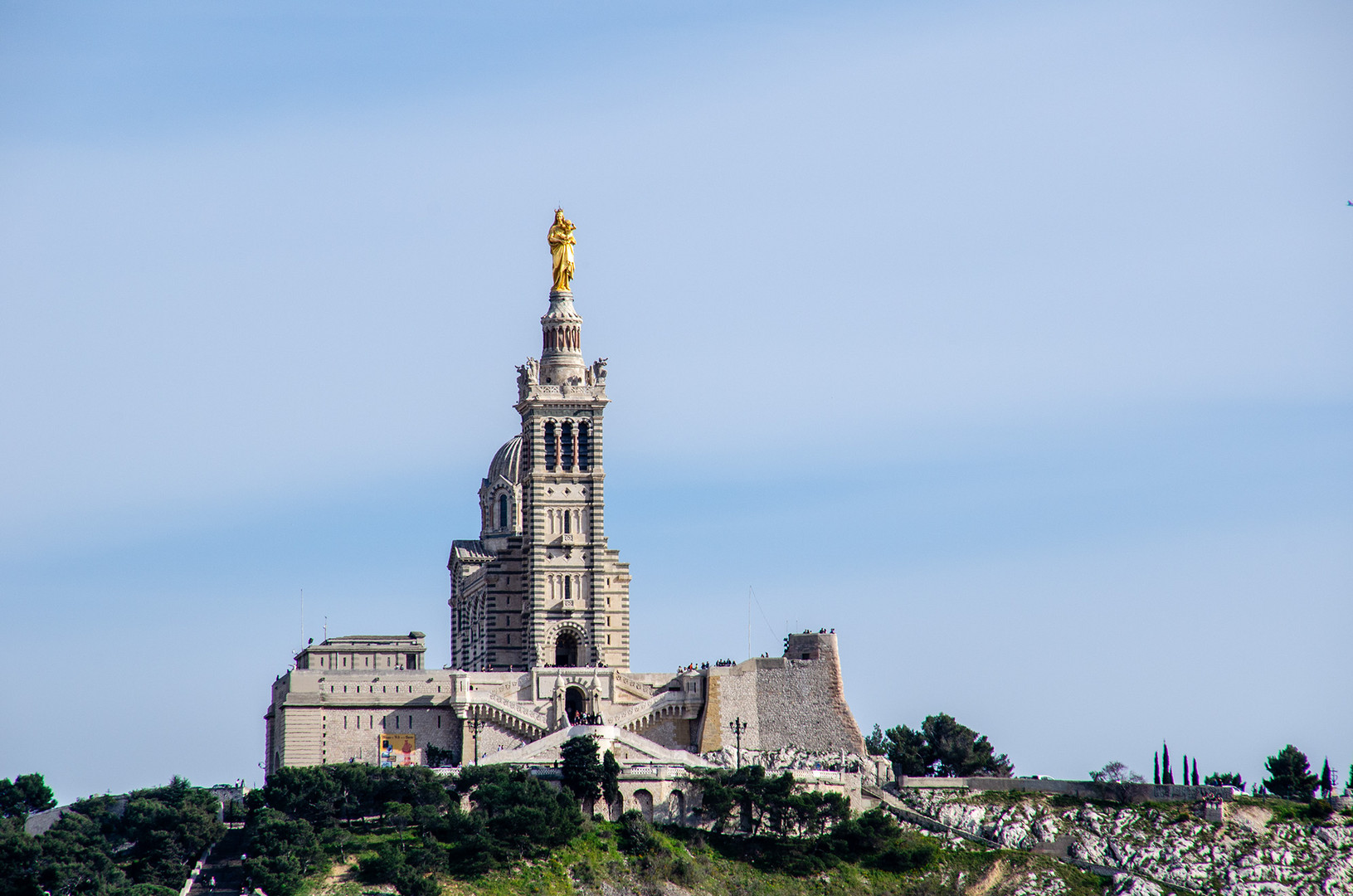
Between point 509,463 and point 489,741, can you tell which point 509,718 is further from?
point 509,463

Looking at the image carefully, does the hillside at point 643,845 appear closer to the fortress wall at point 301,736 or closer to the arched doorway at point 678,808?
the arched doorway at point 678,808

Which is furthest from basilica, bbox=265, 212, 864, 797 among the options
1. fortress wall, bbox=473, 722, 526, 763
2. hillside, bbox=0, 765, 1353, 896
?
hillside, bbox=0, 765, 1353, 896

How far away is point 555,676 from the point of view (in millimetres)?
159375

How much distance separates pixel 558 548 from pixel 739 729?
52.6 ft

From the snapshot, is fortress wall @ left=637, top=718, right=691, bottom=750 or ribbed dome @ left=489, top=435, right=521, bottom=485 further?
ribbed dome @ left=489, top=435, right=521, bottom=485

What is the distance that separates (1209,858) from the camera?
15275cm

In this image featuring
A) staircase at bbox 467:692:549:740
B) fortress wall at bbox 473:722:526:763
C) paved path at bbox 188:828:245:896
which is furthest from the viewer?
staircase at bbox 467:692:549:740

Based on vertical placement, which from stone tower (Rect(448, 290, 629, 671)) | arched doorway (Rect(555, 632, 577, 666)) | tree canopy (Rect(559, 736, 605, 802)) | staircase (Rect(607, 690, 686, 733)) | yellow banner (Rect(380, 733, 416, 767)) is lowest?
tree canopy (Rect(559, 736, 605, 802))

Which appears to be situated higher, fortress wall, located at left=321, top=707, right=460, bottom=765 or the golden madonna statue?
the golden madonna statue

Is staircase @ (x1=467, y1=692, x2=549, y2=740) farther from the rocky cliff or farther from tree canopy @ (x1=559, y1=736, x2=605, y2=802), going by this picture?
the rocky cliff

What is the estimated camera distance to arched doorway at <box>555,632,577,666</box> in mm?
163750

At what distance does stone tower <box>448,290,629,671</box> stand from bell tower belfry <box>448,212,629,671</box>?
0.17 feet

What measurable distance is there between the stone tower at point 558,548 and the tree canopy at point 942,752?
1807 cm

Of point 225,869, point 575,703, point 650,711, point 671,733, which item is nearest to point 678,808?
point 671,733
